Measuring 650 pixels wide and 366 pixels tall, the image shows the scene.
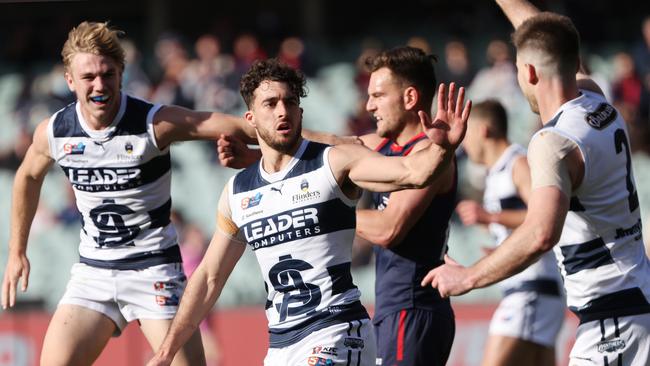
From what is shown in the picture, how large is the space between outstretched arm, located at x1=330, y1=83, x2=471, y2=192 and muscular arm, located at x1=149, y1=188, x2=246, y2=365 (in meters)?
0.85

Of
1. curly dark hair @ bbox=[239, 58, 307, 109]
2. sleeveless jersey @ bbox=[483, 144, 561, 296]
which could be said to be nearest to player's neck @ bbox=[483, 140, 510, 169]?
sleeveless jersey @ bbox=[483, 144, 561, 296]

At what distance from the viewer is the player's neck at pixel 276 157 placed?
641 cm

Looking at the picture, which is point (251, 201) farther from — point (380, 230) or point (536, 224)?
point (536, 224)

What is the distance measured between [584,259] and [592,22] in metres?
13.1

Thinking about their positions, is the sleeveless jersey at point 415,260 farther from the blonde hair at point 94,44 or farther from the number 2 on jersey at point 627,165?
the blonde hair at point 94,44

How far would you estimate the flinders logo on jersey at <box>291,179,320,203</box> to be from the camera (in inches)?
244

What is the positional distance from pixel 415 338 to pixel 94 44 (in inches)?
115

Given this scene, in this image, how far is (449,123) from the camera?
5656mm

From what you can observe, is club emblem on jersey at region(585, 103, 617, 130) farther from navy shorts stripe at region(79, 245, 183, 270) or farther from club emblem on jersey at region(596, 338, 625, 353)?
navy shorts stripe at region(79, 245, 183, 270)

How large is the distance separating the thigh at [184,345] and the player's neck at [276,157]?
1566 millimetres

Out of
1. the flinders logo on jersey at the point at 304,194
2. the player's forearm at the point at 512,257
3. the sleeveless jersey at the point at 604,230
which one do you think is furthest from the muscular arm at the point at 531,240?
the flinders logo on jersey at the point at 304,194

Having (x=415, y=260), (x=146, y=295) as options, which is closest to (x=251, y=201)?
(x=415, y=260)

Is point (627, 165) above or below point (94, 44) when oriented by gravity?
below

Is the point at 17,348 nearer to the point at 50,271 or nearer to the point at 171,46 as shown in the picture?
the point at 50,271
